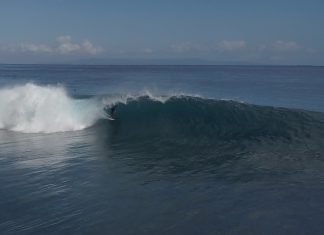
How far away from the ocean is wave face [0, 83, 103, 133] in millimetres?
80

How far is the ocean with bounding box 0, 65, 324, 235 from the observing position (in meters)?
9.63

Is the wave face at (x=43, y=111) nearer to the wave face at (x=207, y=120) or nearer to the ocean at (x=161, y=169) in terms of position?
the ocean at (x=161, y=169)

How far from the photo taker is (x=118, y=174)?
525 inches

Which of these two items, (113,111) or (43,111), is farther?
(113,111)

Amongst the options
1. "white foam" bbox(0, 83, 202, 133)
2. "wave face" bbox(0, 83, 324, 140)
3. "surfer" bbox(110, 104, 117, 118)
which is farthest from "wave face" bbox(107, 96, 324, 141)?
"white foam" bbox(0, 83, 202, 133)

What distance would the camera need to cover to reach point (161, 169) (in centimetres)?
1389

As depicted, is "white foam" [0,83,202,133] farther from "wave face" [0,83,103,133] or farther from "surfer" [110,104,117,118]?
"surfer" [110,104,117,118]

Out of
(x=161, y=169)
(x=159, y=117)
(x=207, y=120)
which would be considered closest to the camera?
(x=161, y=169)

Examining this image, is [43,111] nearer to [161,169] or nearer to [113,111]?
[113,111]

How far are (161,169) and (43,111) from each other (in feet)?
43.8

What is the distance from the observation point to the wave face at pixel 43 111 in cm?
2353

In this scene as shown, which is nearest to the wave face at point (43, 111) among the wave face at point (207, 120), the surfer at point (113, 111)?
the surfer at point (113, 111)

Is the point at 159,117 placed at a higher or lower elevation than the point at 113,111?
lower

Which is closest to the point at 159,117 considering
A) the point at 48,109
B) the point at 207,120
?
the point at 207,120
